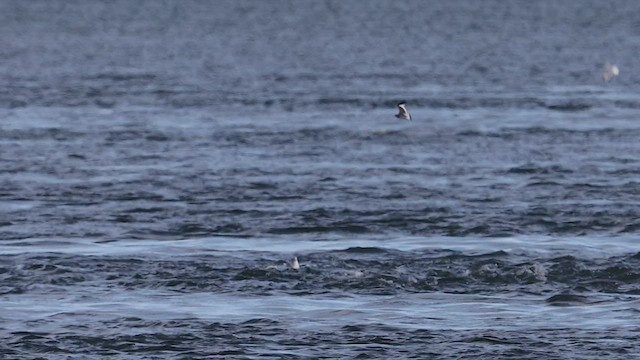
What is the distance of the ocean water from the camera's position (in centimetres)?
1465

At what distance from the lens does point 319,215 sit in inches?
805

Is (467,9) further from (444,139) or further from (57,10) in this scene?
(444,139)

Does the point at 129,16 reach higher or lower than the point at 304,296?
higher

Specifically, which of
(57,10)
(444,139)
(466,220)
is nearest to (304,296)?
(466,220)

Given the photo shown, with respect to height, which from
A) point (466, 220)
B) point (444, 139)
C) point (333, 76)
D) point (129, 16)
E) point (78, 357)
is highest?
point (129, 16)

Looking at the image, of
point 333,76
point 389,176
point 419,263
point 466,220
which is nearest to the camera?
point 419,263

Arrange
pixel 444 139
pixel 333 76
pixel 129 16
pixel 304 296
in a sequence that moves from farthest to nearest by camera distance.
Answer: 1. pixel 129 16
2. pixel 333 76
3. pixel 444 139
4. pixel 304 296

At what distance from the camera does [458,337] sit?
1436 cm

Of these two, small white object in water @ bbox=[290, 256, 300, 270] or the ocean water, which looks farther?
small white object in water @ bbox=[290, 256, 300, 270]

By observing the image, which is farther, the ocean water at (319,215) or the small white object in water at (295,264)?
the small white object in water at (295,264)

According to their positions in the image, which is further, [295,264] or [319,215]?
[319,215]

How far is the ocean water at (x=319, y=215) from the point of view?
48.1 feet

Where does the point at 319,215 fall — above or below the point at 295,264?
above

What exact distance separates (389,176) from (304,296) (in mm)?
7959
